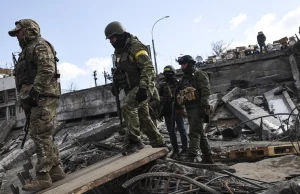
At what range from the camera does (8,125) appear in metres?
14.3

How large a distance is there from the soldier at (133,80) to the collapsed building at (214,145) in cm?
26

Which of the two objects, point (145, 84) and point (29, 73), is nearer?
point (29, 73)

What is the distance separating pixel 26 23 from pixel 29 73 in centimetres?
58

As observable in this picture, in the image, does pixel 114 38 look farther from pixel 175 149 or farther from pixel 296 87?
pixel 296 87

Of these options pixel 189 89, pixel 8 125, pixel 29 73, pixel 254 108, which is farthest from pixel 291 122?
pixel 8 125

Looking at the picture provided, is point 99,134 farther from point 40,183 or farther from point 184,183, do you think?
point 184,183

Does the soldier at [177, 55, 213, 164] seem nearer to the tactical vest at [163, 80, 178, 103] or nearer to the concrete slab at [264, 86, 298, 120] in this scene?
the tactical vest at [163, 80, 178, 103]

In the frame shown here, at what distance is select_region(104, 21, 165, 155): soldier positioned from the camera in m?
4.09

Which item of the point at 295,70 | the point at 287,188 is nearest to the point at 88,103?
the point at 295,70

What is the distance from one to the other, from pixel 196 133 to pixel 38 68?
8.95 feet

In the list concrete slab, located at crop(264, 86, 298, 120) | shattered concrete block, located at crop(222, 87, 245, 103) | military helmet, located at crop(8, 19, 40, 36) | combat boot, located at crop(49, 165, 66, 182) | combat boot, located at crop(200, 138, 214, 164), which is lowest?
combat boot, located at crop(200, 138, 214, 164)

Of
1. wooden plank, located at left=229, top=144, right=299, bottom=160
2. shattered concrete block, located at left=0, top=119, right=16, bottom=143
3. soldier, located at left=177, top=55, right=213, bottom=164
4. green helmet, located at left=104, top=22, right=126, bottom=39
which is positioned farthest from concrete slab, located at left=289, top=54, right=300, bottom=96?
shattered concrete block, located at left=0, top=119, right=16, bottom=143

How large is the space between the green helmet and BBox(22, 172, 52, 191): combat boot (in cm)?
198

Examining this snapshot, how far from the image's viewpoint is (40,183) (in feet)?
10.6
